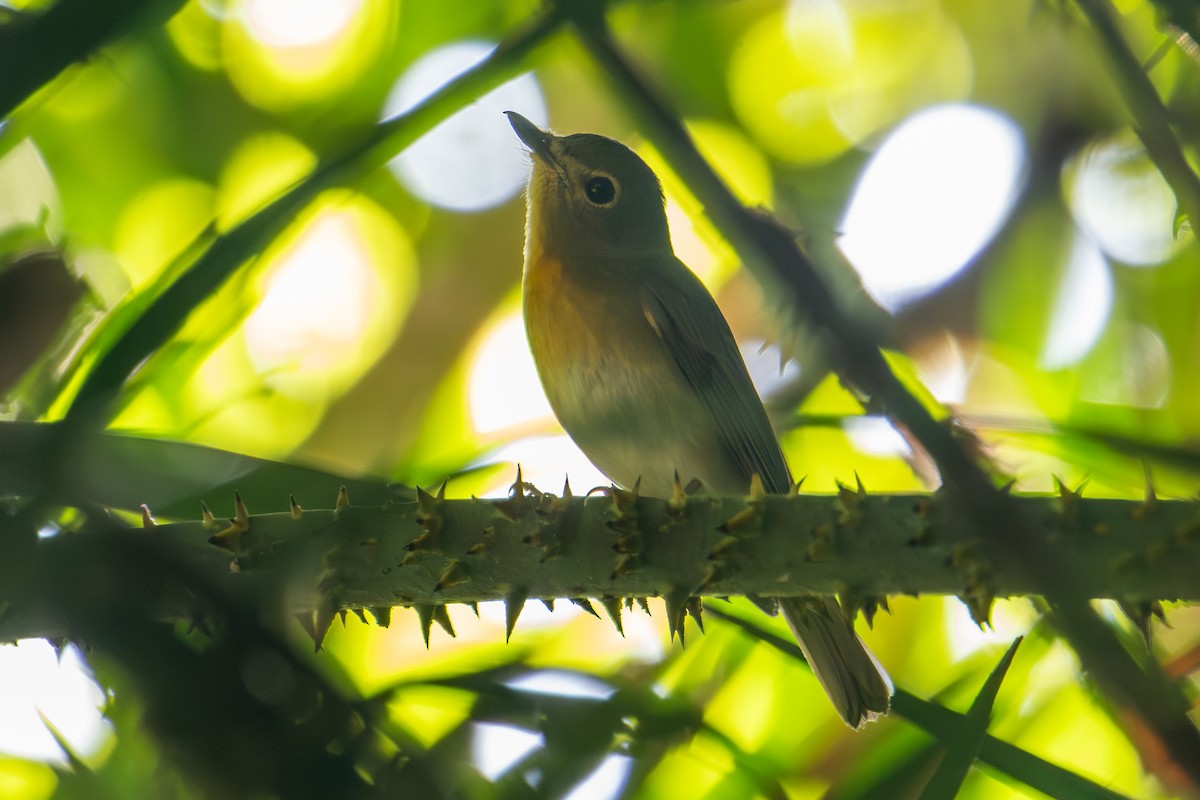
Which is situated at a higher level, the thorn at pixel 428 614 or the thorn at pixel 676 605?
the thorn at pixel 676 605

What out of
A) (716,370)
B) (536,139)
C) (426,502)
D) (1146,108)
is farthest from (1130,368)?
(426,502)

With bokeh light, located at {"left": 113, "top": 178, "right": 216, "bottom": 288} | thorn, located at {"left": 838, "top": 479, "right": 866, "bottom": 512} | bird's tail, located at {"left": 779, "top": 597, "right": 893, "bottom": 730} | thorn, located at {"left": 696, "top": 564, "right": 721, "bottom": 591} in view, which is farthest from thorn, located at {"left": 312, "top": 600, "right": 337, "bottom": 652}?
bokeh light, located at {"left": 113, "top": 178, "right": 216, "bottom": 288}

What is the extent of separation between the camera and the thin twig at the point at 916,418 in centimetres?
64

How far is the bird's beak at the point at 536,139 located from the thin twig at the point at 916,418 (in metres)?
3.85

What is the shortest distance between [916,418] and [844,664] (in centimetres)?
251

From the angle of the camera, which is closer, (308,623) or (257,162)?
(308,623)

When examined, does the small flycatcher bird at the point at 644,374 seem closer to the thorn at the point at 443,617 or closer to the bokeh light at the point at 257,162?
the bokeh light at the point at 257,162

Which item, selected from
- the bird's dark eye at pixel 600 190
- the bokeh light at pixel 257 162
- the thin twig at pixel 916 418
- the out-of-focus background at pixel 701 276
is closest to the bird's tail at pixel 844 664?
the out-of-focus background at pixel 701 276

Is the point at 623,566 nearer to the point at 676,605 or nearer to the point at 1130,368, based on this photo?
the point at 676,605

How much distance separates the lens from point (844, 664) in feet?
10.1

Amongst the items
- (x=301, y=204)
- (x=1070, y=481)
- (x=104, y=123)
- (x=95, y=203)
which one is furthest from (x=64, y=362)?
(x=104, y=123)

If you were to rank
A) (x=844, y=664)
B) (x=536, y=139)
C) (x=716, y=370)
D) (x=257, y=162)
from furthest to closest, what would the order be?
(x=257, y=162)
(x=536, y=139)
(x=716, y=370)
(x=844, y=664)

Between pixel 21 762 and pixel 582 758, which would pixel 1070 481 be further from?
pixel 21 762

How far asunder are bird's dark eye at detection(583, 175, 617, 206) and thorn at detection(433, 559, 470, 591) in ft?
10.2
